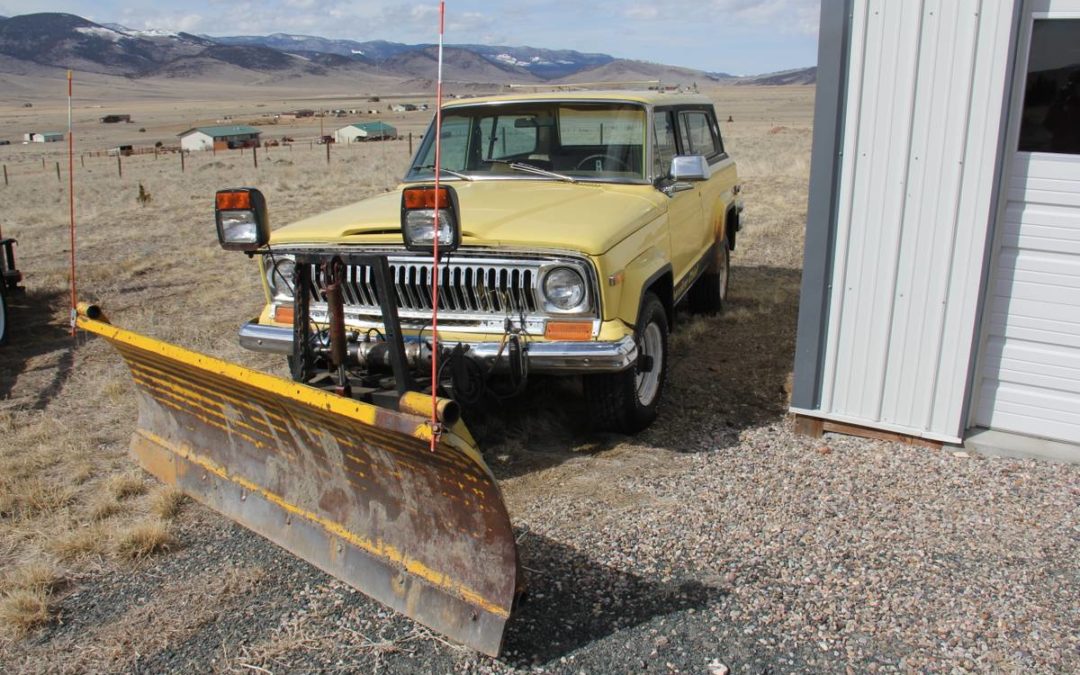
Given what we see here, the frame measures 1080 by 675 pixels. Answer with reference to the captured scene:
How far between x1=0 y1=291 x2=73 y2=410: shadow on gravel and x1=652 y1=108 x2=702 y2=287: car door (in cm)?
445

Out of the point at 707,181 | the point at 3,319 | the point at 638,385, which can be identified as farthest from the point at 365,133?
the point at 638,385

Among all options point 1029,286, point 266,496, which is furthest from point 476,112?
point 1029,286

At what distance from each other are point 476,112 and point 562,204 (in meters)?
1.41

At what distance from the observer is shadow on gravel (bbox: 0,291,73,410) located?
21.1ft

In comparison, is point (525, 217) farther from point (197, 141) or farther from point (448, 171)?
point (197, 141)

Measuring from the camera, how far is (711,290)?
7.74m

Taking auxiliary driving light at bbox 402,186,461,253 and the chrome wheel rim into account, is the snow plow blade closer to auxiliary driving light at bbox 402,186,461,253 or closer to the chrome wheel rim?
auxiliary driving light at bbox 402,186,461,253

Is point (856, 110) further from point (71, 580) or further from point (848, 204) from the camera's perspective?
point (71, 580)

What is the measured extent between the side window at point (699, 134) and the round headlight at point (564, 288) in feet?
8.28

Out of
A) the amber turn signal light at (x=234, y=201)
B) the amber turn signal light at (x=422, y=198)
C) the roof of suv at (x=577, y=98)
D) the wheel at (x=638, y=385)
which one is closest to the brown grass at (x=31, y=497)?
the amber turn signal light at (x=234, y=201)

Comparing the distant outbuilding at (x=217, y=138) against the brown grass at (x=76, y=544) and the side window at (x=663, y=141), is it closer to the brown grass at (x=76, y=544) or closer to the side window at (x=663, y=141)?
the side window at (x=663, y=141)

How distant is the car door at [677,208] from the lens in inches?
220

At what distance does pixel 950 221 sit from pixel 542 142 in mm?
2591

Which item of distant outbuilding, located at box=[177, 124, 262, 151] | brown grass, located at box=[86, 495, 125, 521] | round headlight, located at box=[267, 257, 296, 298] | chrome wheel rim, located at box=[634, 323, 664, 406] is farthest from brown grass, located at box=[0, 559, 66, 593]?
distant outbuilding, located at box=[177, 124, 262, 151]
